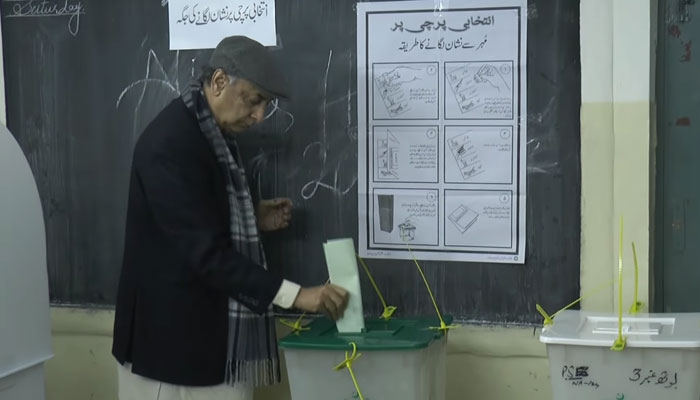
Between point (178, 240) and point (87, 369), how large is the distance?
1.00m

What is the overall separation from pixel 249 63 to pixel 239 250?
0.50 metres

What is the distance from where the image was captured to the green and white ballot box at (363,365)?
2045 millimetres

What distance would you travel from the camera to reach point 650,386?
1935mm

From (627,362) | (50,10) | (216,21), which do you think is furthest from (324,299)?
(50,10)

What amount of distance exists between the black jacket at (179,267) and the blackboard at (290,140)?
454mm

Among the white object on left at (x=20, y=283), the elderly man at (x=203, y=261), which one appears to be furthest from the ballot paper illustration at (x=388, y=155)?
the white object on left at (x=20, y=283)

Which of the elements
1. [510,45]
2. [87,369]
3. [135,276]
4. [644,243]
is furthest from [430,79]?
Result: [87,369]

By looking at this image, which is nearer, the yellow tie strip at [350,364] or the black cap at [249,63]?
the yellow tie strip at [350,364]

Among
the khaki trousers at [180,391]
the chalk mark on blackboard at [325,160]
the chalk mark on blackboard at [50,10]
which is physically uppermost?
the chalk mark on blackboard at [50,10]

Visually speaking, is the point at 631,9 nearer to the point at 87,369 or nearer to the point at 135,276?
the point at 135,276

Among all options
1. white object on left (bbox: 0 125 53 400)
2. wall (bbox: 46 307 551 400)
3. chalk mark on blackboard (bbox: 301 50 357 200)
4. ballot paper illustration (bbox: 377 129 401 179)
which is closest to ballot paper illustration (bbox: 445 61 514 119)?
ballot paper illustration (bbox: 377 129 401 179)

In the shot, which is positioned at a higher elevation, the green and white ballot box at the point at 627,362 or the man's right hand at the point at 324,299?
the man's right hand at the point at 324,299

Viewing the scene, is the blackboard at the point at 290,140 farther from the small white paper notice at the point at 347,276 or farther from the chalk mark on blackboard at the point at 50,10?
the small white paper notice at the point at 347,276

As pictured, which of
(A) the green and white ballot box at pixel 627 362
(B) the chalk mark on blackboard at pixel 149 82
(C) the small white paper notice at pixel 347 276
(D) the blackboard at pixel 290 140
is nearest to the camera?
(A) the green and white ballot box at pixel 627 362
